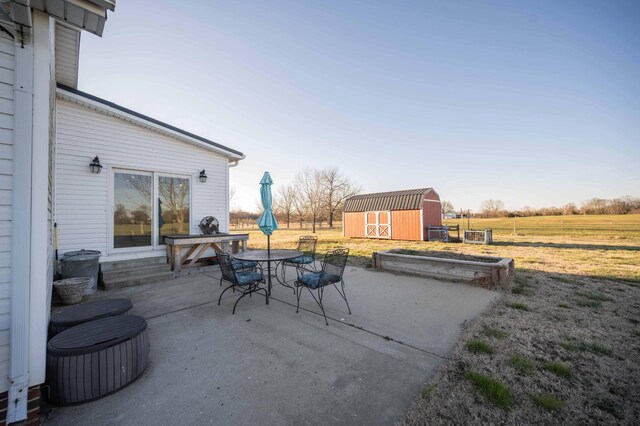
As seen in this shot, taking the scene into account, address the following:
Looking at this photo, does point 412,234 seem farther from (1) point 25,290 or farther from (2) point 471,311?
(1) point 25,290

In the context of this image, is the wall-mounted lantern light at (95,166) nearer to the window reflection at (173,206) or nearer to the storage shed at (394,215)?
the window reflection at (173,206)

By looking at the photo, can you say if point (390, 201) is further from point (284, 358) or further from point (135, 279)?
point (284, 358)

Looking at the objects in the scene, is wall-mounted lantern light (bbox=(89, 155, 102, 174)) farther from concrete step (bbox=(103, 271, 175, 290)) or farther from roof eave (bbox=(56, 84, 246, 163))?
concrete step (bbox=(103, 271, 175, 290))

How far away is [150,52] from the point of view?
6.10 m

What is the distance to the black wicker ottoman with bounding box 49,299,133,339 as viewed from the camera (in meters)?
2.43

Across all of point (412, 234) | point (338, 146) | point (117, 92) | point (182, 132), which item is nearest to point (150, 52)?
point (117, 92)

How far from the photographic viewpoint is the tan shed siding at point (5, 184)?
1.67 m

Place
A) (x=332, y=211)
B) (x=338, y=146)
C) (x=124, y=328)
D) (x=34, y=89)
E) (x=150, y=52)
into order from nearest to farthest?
(x=34, y=89) < (x=124, y=328) < (x=150, y=52) < (x=338, y=146) < (x=332, y=211)

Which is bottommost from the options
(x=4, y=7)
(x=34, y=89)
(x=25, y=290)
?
(x=25, y=290)

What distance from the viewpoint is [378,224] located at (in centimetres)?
1659

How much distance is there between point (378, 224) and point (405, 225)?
6.40ft

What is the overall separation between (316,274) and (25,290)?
127 inches

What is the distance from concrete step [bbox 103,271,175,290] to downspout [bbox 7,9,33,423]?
3930 mm

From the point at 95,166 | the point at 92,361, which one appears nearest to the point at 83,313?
the point at 92,361
